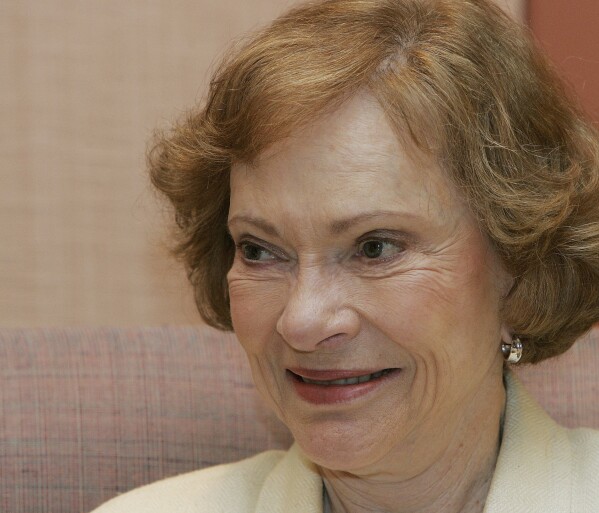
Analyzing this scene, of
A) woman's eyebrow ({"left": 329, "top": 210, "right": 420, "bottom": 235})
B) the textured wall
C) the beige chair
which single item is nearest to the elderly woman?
woman's eyebrow ({"left": 329, "top": 210, "right": 420, "bottom": 235})

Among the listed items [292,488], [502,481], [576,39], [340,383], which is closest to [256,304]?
[340,383]

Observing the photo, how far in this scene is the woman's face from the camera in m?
1.62

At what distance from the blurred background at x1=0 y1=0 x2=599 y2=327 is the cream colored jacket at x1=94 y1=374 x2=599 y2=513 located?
708mm

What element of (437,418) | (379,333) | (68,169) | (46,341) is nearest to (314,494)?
(437,418)

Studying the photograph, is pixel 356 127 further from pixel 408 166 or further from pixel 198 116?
pixel 198 116

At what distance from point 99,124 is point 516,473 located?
1365 millimetres

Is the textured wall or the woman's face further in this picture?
the textured wall

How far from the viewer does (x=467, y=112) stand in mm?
1664

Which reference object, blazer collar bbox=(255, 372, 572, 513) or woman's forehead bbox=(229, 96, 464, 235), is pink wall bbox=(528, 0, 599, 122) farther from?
woman's forehead bbox=(229, 96, 464, 235)

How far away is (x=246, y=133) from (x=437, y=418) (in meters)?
0.58

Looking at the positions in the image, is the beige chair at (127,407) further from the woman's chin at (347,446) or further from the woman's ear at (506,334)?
the woman's chin at (347,446)

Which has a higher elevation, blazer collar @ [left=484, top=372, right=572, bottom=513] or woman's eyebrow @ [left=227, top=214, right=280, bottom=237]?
woman's eyebrow @ [left=227, top=214, right=280, bottom=237]

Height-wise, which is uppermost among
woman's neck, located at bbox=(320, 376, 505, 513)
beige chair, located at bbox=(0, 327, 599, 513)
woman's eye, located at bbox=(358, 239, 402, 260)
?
woman's eye, located at bbox=(358, 239, 402, 260)

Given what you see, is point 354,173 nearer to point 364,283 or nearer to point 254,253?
point 364,283
